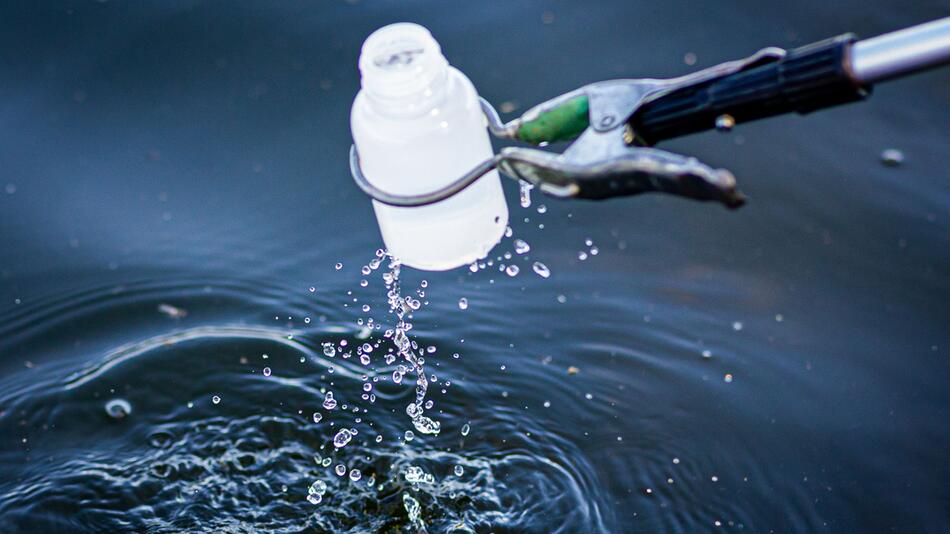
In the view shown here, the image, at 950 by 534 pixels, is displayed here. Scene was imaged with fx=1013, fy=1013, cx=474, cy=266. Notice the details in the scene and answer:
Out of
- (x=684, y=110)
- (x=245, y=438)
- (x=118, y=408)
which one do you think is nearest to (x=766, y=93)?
(x=684, y=110)

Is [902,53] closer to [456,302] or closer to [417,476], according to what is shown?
[417,476]

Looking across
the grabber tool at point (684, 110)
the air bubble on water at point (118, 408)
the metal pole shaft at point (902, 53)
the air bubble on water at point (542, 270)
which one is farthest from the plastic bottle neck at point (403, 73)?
the air bubble on water at point (118, 408)

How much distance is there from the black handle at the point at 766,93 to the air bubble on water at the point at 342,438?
5.24 ft

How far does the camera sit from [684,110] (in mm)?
1562

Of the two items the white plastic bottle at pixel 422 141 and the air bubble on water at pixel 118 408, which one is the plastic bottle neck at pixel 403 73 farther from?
the air bubble on water at pixel 118 408

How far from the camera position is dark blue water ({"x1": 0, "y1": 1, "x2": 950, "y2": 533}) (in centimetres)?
271

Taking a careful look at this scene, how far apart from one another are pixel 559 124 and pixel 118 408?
190 centimetres

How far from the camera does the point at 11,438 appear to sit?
2.97 m

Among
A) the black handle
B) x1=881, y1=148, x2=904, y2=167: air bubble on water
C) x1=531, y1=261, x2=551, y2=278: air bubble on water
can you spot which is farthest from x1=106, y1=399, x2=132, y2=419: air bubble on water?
x1=881, y1=148, x2=904, y2=167: air bubble on water

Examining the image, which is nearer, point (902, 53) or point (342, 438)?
point (902, 53)

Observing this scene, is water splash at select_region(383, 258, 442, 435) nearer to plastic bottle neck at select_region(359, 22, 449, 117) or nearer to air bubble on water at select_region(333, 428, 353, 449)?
air bubble on water at select_region(333, 428, 353, 449)

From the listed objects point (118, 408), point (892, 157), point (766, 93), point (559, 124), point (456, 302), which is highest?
point (892, 157)

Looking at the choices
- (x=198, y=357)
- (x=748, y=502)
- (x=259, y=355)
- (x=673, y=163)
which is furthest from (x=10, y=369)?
(x=673, y=163)

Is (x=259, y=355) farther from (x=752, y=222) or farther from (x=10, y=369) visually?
(x=752, y=222)
